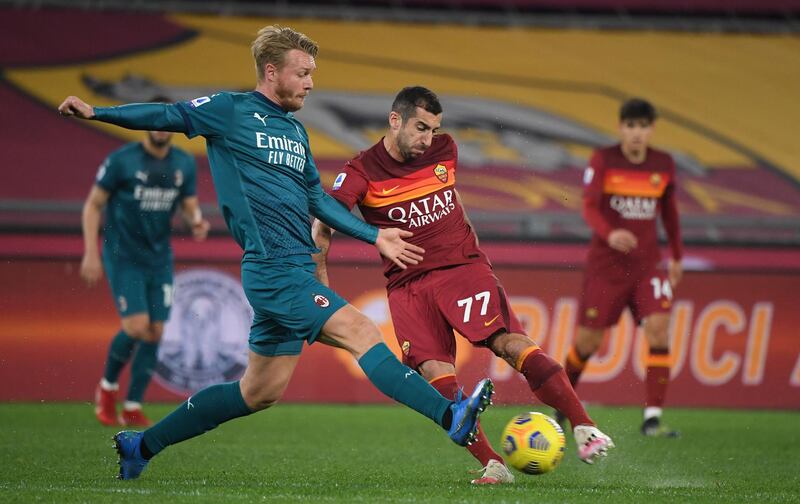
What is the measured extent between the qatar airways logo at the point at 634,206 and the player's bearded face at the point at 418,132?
327 cm

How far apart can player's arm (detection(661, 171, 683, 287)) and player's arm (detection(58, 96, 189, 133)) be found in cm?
487

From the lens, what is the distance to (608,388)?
1182 centimetres

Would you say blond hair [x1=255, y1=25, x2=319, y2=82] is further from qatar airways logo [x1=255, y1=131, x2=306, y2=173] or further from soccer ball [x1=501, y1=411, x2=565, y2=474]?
soccer ball [x1=501, y1=411, x2=565, y2=474]

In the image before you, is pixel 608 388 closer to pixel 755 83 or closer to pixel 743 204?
pixel 743 204

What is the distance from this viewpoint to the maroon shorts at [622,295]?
9164 mm

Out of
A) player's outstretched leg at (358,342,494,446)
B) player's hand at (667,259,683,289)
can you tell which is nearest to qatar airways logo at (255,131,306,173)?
player's outstretched leg at (358,342,494,446)

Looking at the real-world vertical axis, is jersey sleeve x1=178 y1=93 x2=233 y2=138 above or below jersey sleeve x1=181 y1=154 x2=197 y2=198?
above

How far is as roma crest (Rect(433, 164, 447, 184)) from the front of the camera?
21.7ft

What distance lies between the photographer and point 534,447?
223 inches

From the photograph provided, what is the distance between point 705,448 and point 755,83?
9.79m

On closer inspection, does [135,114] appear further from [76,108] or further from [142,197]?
[142,197]

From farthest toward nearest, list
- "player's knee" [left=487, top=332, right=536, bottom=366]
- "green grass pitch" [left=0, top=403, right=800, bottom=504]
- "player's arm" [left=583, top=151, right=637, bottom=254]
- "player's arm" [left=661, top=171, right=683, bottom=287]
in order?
"player's arm" [left=661, top=171, right=683, bottom=287], "player's arm" [left=583, top=151, right=637, bottom=254], "player's knee" [left=487, top=332, right=536, bottom=366], "green grass pitch" [left=0, top=403, right=800, bottom=504]

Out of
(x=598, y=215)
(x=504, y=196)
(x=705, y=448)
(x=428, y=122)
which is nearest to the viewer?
(x=428, y=122)

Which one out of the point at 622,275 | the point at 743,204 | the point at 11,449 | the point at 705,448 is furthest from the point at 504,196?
the point at 11,449
